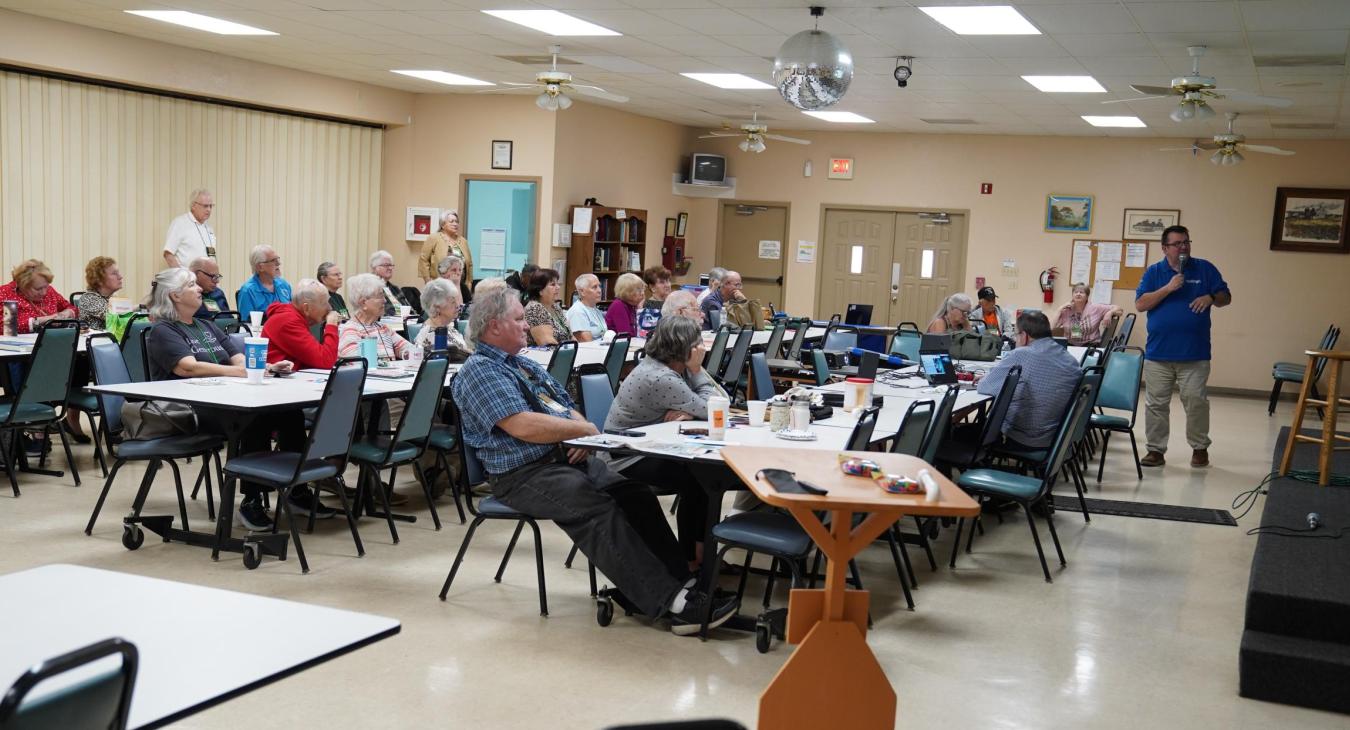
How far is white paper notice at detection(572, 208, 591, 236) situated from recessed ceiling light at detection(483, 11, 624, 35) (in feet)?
14.5

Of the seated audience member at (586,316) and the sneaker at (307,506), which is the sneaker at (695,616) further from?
the seated audience member at (586,316)

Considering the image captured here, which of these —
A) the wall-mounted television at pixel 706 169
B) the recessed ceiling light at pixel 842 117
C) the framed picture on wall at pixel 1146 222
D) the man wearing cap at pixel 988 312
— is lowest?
the man wearing cap at pixel 988 312

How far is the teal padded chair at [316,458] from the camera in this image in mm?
4863

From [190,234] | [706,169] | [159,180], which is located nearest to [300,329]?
[190,234]

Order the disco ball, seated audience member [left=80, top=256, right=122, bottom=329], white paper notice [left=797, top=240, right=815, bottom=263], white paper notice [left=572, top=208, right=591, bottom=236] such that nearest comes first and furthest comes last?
the disco ball, seated audience member [left=80, top=256, right=122, bottom=329], white paper notice [left=572, top=208, right=591, bottom=236], white paper notice [left=797, top=240, right=815, bottom=263]

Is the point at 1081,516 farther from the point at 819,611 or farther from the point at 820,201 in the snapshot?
the point at 820,201

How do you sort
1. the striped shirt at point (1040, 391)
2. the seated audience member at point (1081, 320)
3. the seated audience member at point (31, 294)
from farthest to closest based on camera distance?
the seated audience member at point (1081, 320) < the seated audience member at point (31, 294) < the striped shirt at point (1040, 391)

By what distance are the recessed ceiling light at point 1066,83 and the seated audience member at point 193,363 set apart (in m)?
6.90

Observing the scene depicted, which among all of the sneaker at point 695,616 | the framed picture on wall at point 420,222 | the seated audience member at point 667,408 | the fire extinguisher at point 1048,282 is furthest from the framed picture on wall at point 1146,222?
the sneaker at point 695,616

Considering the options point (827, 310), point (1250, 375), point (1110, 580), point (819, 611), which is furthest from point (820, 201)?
point (819, 611)

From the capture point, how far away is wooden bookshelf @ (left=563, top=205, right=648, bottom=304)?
44.2 ft

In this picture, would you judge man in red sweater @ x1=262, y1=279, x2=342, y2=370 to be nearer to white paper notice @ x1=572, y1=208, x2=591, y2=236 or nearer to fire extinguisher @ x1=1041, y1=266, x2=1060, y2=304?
white paper notice @ x1=572, y1=208, x2=591, y2=236

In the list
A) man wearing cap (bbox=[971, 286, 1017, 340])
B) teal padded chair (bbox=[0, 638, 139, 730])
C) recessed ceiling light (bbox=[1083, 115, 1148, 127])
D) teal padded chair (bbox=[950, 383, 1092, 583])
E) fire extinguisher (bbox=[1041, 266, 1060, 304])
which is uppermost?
recessed ceiling light (bbox=[1083, 115, 1148, 127])

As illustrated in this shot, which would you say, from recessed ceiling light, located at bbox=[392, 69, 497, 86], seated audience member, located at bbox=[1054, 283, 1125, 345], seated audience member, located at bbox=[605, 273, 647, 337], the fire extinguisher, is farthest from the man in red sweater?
the fire extinguisher
